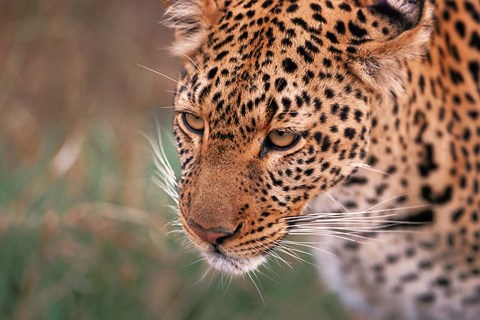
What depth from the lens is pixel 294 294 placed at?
702 cm

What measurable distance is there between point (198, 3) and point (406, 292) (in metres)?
2.16

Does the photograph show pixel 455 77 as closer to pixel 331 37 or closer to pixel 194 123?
pixel 331 37

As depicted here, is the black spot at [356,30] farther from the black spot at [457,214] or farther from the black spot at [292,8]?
the black spot at [457,214]

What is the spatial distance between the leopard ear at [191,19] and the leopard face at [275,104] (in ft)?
0.06

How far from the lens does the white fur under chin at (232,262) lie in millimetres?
4426

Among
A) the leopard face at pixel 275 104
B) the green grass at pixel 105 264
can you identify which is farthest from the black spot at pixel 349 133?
the green grass at pixel 105 264

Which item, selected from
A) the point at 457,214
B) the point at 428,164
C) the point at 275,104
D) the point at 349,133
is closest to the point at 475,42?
the point at 428,164

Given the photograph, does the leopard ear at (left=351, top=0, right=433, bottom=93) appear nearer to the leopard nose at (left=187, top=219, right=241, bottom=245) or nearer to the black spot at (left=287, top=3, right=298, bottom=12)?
the black spot at (left=287, top=3, right=298, bottom=12)

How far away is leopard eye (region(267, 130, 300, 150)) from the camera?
14.0ft

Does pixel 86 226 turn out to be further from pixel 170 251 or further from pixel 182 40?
pixel 182 40

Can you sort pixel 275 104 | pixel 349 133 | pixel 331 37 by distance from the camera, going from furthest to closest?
pixel 349 133
pixel 331 37
pixel 275 104

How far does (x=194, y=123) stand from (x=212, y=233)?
2.00 feet

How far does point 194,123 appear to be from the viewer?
4488 mm

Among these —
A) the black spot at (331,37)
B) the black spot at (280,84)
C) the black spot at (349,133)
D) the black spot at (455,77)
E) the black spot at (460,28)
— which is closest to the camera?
the black spot at (280,84)
